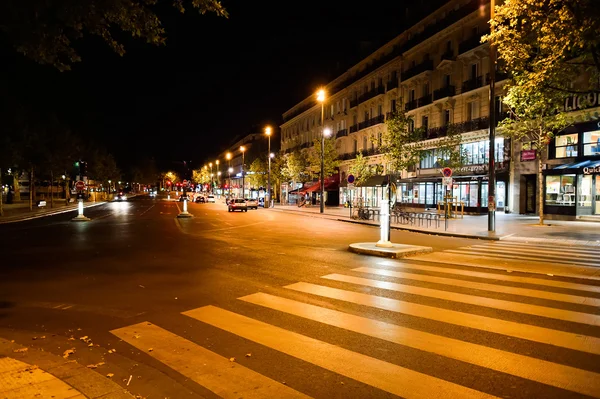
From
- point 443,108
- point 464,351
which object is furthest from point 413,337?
point 443,108

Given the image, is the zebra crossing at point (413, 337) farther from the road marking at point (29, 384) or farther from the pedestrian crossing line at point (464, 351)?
the road marking at point (29, 384)

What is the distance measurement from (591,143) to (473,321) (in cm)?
2587

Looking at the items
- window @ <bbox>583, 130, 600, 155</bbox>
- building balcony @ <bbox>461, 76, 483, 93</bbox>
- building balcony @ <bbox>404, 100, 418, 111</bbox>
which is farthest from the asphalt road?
building balcony @ <bbox>404, 100, 418, 111</bbox>

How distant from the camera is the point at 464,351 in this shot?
524 centimetres

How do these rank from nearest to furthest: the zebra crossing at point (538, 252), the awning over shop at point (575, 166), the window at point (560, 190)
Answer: the zebra crossing at point (538, 252)
the awning over shop at point (575, 166)
the window at point (560, 190)

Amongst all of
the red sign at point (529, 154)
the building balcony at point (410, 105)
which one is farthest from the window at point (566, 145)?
the building balcony at point (410, 105)

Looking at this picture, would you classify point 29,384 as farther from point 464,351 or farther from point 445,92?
point 445,92

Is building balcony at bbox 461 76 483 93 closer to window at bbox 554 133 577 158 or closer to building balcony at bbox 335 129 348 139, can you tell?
window at bbox 554 133 577 158

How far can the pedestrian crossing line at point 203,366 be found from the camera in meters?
4.25

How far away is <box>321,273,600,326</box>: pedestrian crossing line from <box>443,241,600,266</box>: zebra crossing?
5470mm

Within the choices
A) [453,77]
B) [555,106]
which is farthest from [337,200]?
[555,106]

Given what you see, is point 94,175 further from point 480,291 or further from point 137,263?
point 480,291

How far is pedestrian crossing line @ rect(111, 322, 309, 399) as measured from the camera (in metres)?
4.25

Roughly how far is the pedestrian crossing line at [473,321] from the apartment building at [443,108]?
21.4 metres
